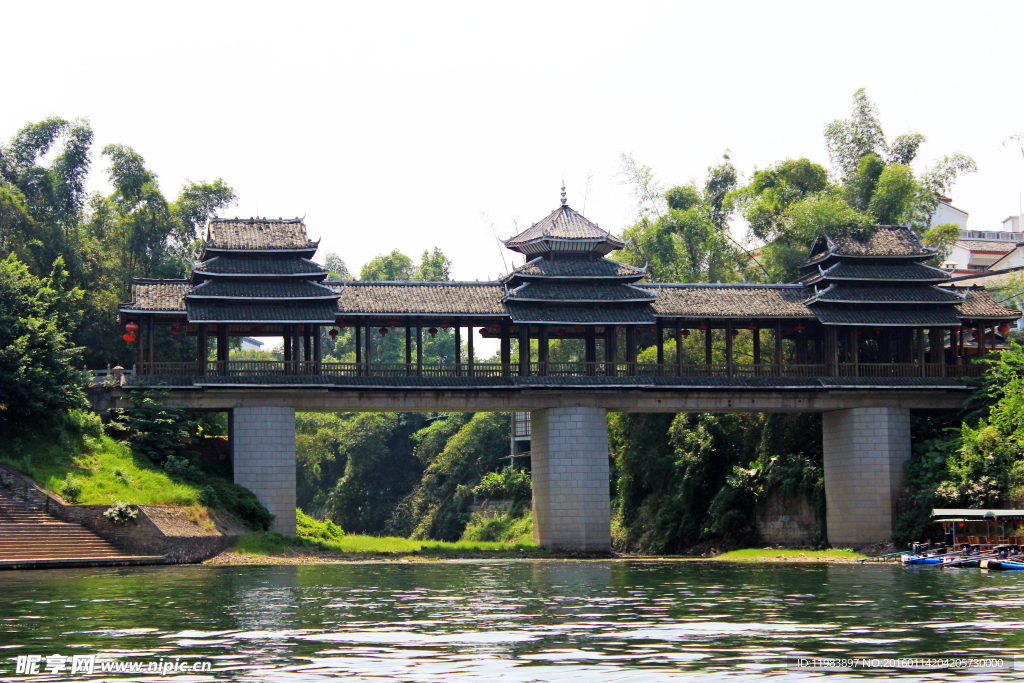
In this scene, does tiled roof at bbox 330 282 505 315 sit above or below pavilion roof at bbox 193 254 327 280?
below

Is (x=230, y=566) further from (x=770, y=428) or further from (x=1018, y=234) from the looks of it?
(x=1018, y=234)

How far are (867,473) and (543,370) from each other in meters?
12.5

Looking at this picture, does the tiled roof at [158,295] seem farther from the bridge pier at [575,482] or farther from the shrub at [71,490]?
the bridge pier at [575,482]

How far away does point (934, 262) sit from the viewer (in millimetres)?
54656

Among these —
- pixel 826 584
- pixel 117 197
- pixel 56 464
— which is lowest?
pixel 826 584

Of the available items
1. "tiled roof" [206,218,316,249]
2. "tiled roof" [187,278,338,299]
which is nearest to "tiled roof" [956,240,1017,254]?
"tiled roof" [206,218,316,249]

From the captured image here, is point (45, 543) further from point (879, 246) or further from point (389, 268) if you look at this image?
point (389, 268)

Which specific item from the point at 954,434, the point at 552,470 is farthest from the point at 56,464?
the point at 954,434

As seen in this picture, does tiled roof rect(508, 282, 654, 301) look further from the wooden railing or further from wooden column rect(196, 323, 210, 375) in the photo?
wooden column rect(196, 323, 210, 375)

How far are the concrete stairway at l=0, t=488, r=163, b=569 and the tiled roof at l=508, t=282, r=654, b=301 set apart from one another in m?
15.8

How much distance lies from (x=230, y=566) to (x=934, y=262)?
35963mm

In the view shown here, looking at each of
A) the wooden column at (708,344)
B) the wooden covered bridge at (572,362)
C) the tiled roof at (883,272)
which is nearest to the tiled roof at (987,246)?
the wooden covered bridge at (572,362)

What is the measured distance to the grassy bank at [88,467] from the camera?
3516cm

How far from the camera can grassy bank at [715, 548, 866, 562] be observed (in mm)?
41125
